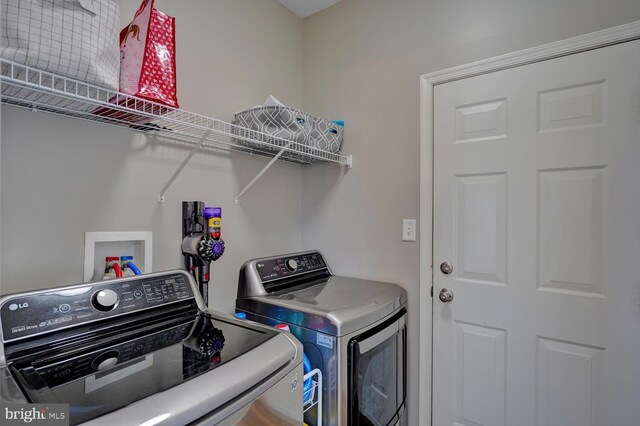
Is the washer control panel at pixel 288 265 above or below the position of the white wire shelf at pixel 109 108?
below

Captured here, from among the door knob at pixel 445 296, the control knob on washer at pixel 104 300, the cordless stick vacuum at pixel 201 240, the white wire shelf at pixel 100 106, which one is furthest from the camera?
the door knob at pixel 445 296

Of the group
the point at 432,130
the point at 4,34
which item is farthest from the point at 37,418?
the point at 432,130

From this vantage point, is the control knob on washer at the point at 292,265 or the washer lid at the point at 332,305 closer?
the washer lid at the point at 332,305

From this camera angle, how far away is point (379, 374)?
1.44 meters

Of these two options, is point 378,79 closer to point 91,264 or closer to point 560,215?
point 560,215

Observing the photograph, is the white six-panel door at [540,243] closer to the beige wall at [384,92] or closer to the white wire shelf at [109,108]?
the beige wall at [384,92]

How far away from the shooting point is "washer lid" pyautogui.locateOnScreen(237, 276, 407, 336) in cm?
124

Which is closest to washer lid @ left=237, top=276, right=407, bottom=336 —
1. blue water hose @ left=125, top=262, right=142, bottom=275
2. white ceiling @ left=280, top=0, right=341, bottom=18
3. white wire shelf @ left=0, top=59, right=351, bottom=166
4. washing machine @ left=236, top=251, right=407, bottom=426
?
washing machine @ left=236, top=251, right=407, bottom=426

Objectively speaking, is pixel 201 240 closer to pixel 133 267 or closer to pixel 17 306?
pixel 133 267

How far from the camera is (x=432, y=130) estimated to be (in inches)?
67.8

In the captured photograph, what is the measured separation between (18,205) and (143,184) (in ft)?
1.30

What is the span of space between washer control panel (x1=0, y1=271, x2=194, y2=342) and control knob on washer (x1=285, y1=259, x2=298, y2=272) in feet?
2.00

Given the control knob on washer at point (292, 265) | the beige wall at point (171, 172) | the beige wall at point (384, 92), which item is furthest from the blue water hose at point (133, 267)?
the beige wall at point (384, 92)

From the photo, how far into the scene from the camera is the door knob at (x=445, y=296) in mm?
1660
